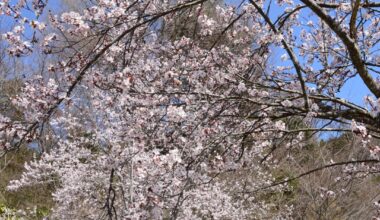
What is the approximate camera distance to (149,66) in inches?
176

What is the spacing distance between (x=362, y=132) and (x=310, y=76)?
2.16 metres

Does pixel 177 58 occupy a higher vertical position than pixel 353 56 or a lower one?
higher

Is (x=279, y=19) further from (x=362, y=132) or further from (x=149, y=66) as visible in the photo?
(x=362, y=132)

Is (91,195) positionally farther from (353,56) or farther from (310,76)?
(353,56)

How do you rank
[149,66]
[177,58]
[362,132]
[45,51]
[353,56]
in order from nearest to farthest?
[362,132]
[353,56]
[45,51]
[149,66]
[177,58]

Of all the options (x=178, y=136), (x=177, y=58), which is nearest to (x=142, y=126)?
(x=178, y=136)

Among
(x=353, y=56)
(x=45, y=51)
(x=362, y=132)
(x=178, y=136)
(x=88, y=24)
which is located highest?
(x=88, y=24)

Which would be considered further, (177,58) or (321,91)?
(177,58)

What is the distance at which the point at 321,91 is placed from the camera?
4.25 metres

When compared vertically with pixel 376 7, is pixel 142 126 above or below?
below

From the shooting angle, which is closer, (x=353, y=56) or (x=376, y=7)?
(x=353, y=56)

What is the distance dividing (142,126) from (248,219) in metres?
6.13

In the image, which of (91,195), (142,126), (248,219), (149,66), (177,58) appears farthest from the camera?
(248,219)

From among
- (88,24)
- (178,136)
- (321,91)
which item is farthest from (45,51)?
(321,91)
